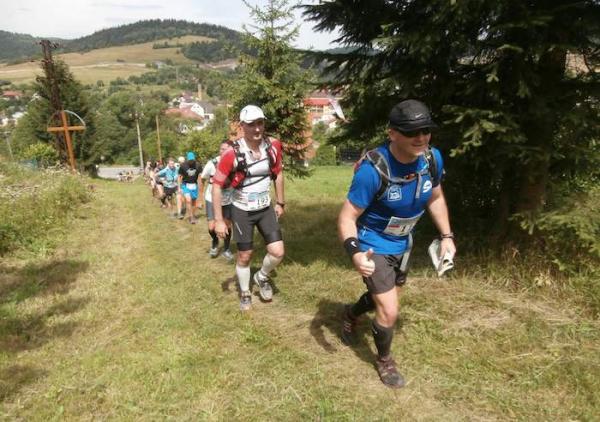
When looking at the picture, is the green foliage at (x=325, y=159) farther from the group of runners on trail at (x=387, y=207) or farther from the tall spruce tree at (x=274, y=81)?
the group of runners on trail at (x=387, y=207)

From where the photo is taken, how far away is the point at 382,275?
3.26 m

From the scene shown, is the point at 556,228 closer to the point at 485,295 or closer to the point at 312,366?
the point at 485,295

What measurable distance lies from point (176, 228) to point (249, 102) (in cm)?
379

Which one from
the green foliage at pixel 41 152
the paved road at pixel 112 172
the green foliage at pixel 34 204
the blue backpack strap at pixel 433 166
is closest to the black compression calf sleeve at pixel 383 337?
the blue backpack strap at pixel 433 166

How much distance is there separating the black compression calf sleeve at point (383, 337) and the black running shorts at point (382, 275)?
13.2 inches

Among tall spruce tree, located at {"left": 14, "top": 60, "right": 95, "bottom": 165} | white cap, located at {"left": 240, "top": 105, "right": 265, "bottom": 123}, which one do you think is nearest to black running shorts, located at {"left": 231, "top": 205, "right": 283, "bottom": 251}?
white cap, located at {"left": 240, "top": 105, "right": 265, "bottom": 123}

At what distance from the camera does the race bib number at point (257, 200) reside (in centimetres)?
473

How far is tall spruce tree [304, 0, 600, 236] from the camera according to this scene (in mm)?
4008

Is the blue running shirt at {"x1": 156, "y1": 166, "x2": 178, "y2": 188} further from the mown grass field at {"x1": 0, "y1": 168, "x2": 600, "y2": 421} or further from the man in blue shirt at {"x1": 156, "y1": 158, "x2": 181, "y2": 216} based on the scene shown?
the mown grass field at {"x1": 0, "y1": 168, "x2": 600, "y2": 421}

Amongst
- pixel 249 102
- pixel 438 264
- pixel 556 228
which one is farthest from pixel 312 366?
pixel 249 102

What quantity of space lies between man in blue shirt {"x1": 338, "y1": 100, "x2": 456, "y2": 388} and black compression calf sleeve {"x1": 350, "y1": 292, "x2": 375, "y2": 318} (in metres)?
0.39

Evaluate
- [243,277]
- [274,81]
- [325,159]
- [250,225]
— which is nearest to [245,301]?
[243,277]

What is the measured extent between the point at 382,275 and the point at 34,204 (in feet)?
32.0

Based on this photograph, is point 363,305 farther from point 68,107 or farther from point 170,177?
point 68,107
